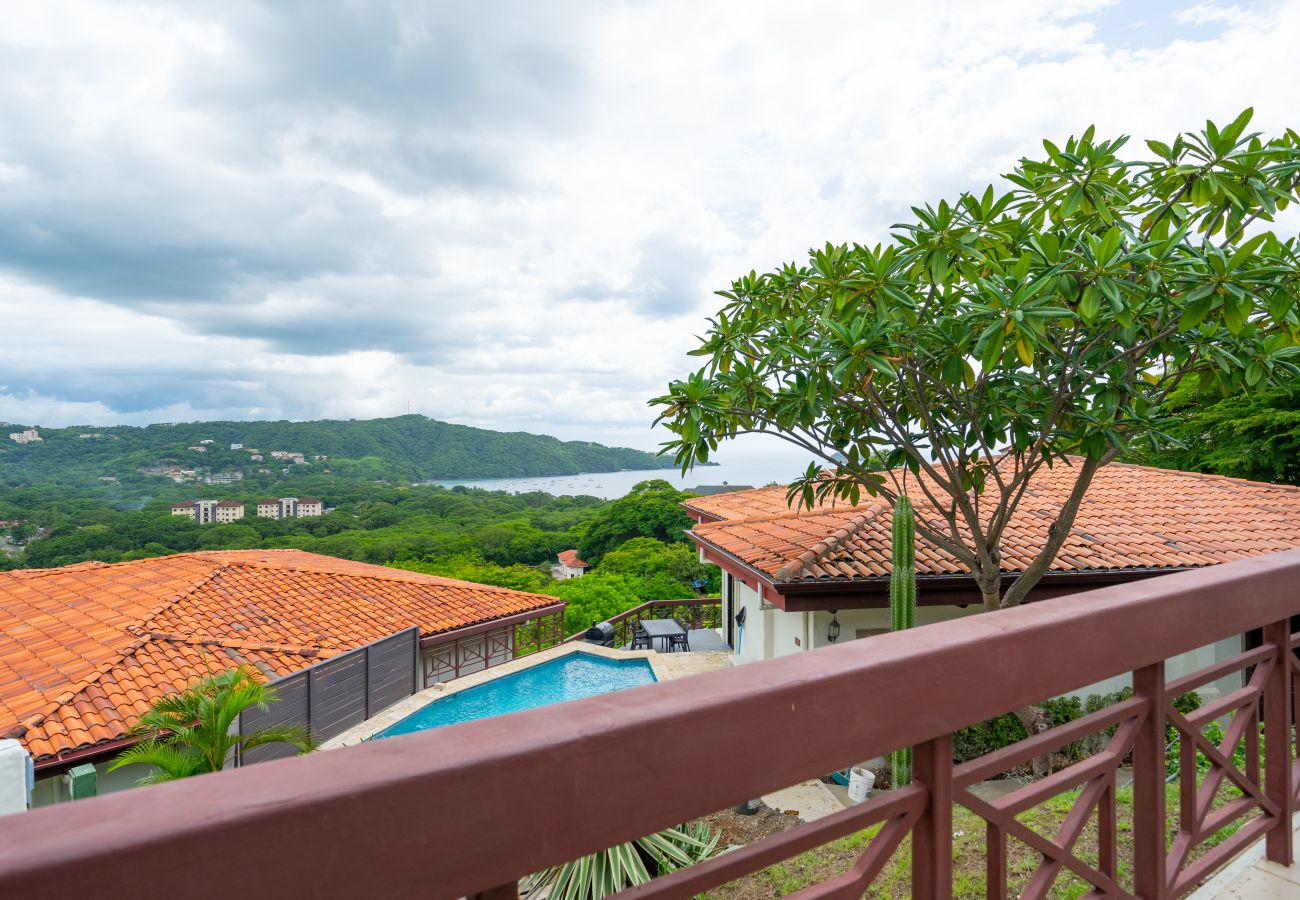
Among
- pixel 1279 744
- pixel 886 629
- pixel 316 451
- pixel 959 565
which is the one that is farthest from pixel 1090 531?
pixel 316 451

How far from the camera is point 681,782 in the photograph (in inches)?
29.3

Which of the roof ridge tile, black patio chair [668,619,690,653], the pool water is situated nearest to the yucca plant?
the roof ridge tile

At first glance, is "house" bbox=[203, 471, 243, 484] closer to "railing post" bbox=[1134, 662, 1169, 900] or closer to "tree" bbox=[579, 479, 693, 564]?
"tree" bbox=[579, 479, 693, 564]

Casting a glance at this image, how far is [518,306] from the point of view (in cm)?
6525

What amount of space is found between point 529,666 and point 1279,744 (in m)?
14.3

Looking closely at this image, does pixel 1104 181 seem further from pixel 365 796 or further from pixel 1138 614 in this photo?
pixel 365 796

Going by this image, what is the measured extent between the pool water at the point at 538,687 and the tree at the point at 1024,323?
8352mm

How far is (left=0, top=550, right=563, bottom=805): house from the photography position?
8.84 m

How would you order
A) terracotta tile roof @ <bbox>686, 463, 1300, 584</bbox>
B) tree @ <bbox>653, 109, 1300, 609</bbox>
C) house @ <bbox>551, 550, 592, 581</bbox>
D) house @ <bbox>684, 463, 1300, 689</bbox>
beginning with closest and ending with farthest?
1. tree @ <bbox>653, 109, 1300, 609</bbox>
2. house @ <bbox>684, 463, 1300, 689</bbox>
3. terracotta tile roof @ <bbox>686, 463, 1300, 584</bbox>
4. house @ <bbox>551, 550, 592, 581</bbox>

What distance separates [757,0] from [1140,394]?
19.9 feet

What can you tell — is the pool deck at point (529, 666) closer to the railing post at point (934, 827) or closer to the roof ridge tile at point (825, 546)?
the roof ridge tile at point (825, 546)

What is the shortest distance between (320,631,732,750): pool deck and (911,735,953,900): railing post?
11194mm

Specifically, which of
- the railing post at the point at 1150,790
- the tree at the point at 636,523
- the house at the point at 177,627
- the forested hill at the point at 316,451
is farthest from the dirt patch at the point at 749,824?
the forested hill at the point at 316,451

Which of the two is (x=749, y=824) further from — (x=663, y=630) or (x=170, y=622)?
(x=170, y=622)
